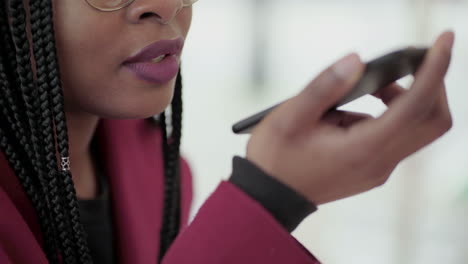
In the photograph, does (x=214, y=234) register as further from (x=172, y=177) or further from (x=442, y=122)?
(x=172, y=177)

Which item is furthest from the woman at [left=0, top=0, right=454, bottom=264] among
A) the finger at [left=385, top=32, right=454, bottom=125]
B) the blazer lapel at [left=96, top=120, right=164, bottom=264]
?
the blazer lapel at [left=96, top=120, right=164, bottom=264]

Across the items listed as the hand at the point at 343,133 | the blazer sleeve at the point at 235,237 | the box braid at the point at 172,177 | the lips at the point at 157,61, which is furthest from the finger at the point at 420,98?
the box braid at the point at 172,177

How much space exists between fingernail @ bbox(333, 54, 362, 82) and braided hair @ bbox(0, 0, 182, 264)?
0.27 m

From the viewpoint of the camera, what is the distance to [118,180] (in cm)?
81

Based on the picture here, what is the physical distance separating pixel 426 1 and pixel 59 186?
1605mm

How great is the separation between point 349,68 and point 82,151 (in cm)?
45

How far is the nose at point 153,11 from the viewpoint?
55cm

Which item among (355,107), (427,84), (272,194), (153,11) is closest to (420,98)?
(427,84)

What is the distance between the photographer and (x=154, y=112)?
611mm

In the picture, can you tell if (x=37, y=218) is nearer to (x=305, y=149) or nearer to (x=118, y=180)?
(x=118, y=180)

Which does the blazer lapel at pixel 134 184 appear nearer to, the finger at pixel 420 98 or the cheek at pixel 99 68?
the cheek at pixel 99 68

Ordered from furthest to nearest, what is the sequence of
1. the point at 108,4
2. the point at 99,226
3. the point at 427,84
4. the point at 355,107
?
the point at 355,107 → the point at 99,226 → the point at 108,4 → the point at 427,84

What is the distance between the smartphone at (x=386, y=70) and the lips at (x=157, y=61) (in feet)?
0.66

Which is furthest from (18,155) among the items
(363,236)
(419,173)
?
(419,173)
